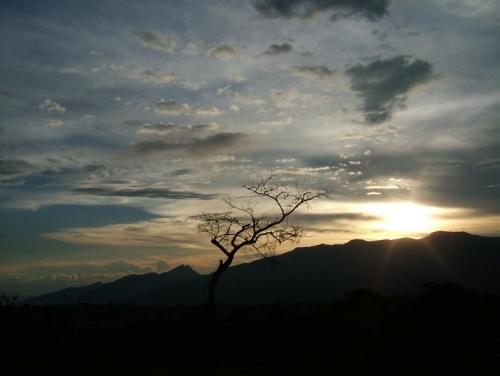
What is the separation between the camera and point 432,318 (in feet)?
97.0

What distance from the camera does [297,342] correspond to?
22.3 metres

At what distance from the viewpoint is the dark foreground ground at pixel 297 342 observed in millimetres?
17844

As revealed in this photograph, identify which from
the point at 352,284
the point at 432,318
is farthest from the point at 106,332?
the point at 352,284

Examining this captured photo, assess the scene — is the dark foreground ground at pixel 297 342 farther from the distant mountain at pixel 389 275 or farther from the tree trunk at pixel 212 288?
the distant mountain at pixel 389 275

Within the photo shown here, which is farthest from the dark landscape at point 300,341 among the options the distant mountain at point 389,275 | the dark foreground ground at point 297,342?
the distant mountain at point 389,275

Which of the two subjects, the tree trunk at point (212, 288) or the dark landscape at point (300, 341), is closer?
the dark landscape at point (300, 341)

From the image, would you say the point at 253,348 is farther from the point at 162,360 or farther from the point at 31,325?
the point at 31,325

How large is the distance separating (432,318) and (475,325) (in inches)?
145

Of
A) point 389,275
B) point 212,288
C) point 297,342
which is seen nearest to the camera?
point 297,342

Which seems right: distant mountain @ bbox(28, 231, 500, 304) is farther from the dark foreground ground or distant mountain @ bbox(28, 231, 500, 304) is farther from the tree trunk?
the tree trunk

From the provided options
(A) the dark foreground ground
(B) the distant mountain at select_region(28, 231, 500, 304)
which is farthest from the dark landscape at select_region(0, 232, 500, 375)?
(B) the distant mountain at select_region(28, 231, 500, 304)

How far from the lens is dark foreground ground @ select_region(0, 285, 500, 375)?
1784 cm

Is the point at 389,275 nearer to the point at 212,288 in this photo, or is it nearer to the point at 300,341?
the point at 212,288

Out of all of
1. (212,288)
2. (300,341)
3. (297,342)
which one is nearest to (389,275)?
(212,288)
